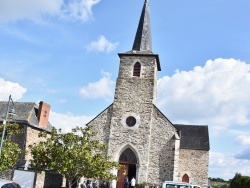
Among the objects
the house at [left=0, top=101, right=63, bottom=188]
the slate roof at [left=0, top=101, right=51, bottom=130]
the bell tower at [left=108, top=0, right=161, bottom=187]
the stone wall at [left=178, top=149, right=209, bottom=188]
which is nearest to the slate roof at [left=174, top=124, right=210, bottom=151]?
the stone wall at [left=178, top=149, right=209, bottom=188]

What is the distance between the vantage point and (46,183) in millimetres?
21828

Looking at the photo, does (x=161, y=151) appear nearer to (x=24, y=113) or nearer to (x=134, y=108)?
(x=134, y=108)

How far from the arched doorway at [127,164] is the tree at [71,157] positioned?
313 inches

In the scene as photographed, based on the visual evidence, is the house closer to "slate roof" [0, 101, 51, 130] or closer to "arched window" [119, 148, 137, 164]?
"slate roof" [0, 101, 51, 130]

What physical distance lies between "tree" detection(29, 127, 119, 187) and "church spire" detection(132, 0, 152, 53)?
13137 mm

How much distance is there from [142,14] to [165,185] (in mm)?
19299

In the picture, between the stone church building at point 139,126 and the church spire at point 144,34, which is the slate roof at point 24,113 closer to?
the stone church building at point 139,126

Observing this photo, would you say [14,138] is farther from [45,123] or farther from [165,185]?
[165,185]

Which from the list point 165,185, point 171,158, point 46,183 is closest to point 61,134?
point 46,183

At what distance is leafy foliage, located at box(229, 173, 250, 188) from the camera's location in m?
36.8

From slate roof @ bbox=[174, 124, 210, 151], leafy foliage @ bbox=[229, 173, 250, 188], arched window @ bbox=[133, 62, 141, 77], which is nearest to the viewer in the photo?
arched window @ bbox=[133, 62, 141, 77]

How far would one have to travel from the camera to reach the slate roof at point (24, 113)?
2917 cm

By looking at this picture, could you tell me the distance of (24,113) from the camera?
30062 millimetres

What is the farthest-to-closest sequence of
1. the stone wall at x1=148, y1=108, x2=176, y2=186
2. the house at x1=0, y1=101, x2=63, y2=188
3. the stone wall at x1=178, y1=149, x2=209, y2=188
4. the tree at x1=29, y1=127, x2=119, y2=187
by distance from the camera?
the stone wall at x1=178, y1=149, x2=209, y2=188 → the house at x1=0, y1=101, x2=63, y2=188 → the stone wall at x1=148, y1=108, x2=176, y2=186 → the tree at x1=29, y1=127, x2=119, y2=187
